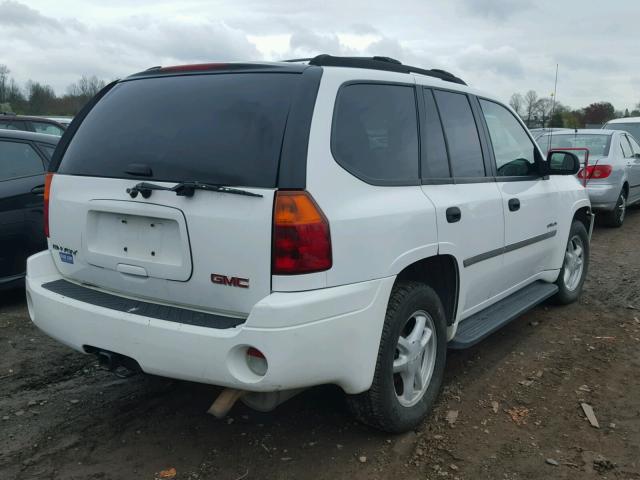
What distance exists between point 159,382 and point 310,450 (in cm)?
124

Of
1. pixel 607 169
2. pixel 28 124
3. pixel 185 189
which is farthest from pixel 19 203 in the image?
pixel 607 169

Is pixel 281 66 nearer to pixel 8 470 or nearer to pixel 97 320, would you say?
pixel 97 320

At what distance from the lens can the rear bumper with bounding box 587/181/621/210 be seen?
9.47 meters

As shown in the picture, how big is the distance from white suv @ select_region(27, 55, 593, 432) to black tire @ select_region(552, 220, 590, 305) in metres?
1.96

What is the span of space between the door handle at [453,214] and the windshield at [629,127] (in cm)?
1258

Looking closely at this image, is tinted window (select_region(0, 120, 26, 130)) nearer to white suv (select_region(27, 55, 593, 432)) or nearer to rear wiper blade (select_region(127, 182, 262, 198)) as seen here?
white suv (select_region(27, 55, 593, 432))

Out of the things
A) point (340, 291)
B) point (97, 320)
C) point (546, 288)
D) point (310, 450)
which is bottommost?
point (310, 450)

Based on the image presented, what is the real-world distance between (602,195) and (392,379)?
7797 millimetres

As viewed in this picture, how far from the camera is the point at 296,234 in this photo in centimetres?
247

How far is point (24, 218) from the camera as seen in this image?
5.08 meters

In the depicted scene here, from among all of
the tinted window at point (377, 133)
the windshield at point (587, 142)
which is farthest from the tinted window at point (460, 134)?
the windshield at point (587, 142)

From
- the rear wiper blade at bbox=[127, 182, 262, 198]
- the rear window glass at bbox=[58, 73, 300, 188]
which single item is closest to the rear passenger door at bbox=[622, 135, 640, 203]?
the rear window glass at bbox=[58, 73, 300, 188]

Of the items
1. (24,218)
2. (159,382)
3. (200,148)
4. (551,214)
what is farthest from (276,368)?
(24,218)

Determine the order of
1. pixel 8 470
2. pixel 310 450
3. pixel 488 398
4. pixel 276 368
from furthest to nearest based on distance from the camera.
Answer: pixel 488 398 < pixel 310 450 < pixel 8 470 < pixel 276 368
